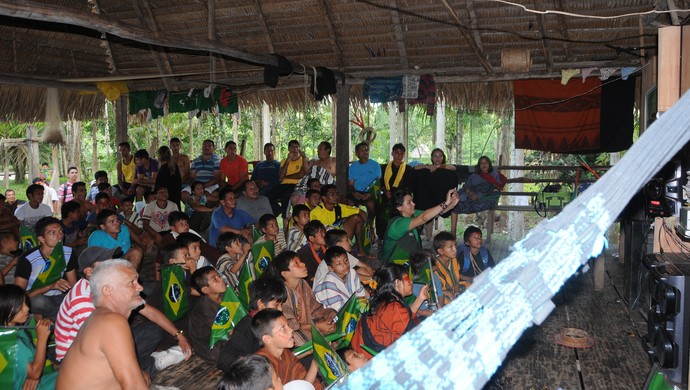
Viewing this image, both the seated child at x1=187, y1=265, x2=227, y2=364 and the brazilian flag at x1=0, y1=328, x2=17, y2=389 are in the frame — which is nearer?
the brazilian flag at x1=0, y1=328, x2=17, y2=389

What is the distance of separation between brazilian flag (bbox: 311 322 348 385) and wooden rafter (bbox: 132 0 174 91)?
6471 mm

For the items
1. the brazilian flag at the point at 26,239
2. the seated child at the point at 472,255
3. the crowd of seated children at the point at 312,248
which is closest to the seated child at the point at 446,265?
the seated child at the point at 472,255

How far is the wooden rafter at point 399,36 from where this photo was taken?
8401 mm

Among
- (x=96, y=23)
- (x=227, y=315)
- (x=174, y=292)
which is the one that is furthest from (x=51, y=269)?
(x=96, y=23)

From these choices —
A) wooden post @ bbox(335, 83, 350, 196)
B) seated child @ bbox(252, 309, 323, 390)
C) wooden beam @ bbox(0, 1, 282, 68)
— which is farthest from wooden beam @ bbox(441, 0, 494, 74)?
→ seated child @ bbox(252, 309, 323, 390)

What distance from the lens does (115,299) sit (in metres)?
3.13

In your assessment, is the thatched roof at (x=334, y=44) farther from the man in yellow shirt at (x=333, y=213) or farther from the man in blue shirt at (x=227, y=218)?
the man in yellow shirt at (x=333, y=213)

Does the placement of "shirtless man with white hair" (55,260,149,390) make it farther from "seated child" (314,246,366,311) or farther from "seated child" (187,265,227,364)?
"seated child" (314,246,366,311)

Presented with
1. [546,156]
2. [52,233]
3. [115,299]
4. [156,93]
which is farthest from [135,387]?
[546,156]

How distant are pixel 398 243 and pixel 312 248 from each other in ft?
2.62

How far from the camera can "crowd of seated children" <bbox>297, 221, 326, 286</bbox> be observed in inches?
239

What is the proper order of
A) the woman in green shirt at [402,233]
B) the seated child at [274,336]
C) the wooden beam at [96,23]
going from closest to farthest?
1. the seated child at [274,336]
2. the wooden beam at [96,23]
3. the woman in green shirt at [402,233]

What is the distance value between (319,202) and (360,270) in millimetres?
1646

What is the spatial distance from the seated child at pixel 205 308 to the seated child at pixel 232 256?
2.77ft
